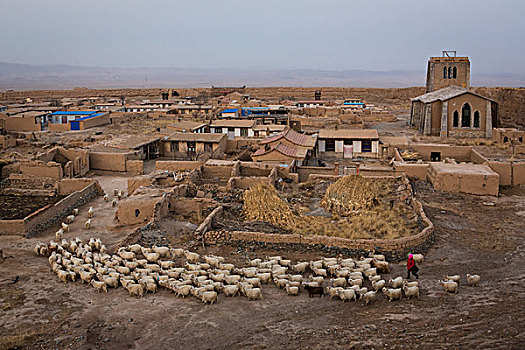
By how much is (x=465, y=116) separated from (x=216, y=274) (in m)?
29.8

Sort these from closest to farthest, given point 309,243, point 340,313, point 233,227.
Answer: point 340,313
point 309,243
point 233,227

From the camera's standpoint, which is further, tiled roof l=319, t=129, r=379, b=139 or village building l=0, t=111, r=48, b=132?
village building l=0, t=111, r=48, b=132

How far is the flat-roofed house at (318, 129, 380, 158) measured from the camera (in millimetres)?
31469

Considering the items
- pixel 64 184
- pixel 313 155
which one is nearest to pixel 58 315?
pixel 64 184

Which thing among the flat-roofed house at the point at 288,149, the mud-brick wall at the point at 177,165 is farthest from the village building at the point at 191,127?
the mud-brick wall at the point at 177,165

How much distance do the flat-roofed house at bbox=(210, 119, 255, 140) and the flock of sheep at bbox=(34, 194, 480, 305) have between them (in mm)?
23421

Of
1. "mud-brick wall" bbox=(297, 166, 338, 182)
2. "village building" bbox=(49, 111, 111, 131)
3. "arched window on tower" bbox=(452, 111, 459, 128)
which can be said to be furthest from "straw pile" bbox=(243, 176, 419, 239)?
"village building" bbox=(49, 111, 111, 131)

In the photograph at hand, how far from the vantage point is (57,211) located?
751 inches

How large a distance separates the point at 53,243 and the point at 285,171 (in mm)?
11220

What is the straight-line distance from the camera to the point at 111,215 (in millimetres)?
19422

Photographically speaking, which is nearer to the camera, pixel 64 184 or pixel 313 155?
pixel 64 184

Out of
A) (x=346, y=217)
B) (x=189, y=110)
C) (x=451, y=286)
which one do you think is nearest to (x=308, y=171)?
(x=346, y=217)

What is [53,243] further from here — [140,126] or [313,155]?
[140,126]

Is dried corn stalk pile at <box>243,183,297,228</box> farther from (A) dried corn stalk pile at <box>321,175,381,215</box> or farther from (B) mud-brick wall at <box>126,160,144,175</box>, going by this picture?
(B) mud-brick wall at <box>126,160,144,175</box>
